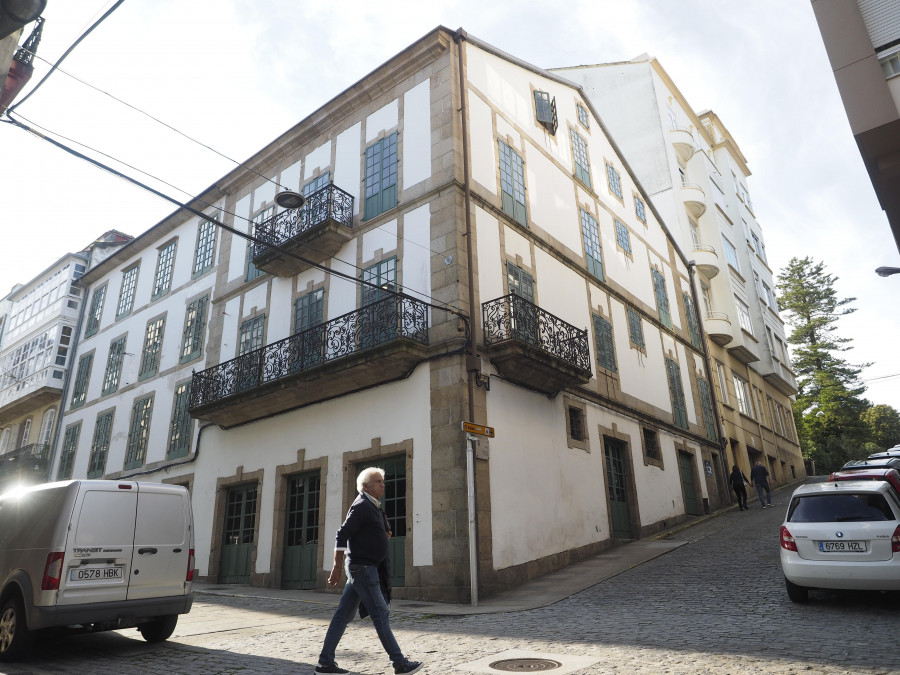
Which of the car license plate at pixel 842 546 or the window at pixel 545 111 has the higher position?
the window at pixel 545 111

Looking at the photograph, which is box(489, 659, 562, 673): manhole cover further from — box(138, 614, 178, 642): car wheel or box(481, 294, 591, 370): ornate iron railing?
box(481, 294, 591, 370): ornate iron railing

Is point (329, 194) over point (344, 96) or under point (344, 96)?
under

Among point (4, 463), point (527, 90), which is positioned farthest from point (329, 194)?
point (4, 463)

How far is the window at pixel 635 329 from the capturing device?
2069cm

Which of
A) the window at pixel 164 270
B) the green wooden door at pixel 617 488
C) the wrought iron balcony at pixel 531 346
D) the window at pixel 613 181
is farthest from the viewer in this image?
the window at pixel 164 270

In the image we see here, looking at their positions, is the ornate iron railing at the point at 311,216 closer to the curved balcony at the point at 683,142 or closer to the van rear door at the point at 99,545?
the van rear door at the point at 99,545

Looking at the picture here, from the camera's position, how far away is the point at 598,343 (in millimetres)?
18375

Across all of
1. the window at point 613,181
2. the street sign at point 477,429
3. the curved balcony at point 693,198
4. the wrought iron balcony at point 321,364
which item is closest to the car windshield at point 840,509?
the street sign at point 477,429

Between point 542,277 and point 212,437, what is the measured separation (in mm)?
10420

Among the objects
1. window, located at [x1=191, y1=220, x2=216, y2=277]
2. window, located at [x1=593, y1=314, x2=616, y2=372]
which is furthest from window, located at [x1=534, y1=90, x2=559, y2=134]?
window, located at [x1=191, y1=220, x2=216, y2=277]

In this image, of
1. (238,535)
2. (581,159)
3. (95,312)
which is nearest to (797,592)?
(238,535)

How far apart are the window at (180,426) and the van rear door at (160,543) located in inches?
454

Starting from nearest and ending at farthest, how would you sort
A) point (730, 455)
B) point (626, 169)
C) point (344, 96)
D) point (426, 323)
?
point (426, 323) → point (344, 96) → point (626, 169) → point (730, 455)

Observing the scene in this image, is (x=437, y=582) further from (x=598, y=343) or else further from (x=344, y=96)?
(x=344, y=96)
